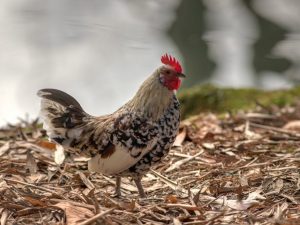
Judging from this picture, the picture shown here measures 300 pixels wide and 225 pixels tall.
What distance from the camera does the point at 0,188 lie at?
427cm

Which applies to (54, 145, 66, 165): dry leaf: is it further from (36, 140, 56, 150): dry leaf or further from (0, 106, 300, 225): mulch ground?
(36, 140, 56, 150): dry leaf

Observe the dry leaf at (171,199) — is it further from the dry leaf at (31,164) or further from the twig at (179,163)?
the dry leaf at (31,164)

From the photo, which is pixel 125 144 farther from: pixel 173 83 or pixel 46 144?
pixel 46 144

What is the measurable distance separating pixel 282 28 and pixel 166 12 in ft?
6.25

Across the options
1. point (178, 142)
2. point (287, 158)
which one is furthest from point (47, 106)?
point (287, 158)

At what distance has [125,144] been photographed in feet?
14.5

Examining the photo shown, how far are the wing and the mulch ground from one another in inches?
7.2

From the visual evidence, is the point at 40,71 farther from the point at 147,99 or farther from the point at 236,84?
the point at 147,99

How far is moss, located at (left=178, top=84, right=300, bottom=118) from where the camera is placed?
7.30 meters

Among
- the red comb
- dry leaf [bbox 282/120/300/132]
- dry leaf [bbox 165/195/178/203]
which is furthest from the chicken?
dry leaf [bbox 282/120/300/132]

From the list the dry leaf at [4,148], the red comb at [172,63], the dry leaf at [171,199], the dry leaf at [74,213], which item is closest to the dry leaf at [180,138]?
the red comb at [172,63]

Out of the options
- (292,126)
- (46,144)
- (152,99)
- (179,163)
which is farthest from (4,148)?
(292,126)

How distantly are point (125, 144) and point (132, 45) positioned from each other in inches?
250

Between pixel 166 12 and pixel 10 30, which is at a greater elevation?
pixel 166 12
